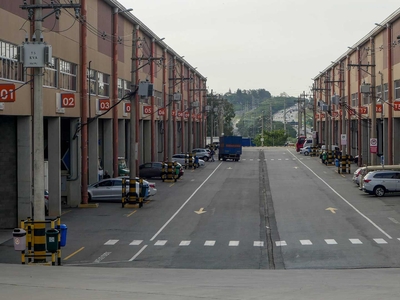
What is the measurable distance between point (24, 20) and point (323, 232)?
1666 centimetres

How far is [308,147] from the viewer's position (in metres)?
109

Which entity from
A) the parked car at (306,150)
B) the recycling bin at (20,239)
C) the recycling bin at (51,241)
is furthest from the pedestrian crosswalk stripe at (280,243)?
the parked car at (306,150)

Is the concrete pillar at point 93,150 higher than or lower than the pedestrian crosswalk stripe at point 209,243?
higher

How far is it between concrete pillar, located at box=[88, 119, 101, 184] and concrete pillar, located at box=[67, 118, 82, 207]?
451 cm

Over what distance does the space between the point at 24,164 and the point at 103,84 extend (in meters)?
19.0

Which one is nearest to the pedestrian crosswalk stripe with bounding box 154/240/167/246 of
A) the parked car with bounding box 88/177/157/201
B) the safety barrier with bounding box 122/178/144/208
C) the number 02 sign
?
the number 02 sign

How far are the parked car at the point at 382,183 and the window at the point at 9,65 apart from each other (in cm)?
2417

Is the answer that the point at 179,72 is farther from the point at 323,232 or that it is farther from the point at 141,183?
the point at 323,232

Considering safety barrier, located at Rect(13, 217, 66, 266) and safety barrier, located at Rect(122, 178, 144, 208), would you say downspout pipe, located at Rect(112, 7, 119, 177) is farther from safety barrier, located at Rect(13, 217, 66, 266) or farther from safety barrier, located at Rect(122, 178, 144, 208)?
safety barrier, located at Rect(13, 217, 66, 266)

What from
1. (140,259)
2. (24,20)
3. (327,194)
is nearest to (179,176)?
(327,194)

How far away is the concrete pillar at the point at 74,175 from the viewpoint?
45062 millimetres

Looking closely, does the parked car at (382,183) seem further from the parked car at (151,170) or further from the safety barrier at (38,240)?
the safety barrier at (38,240)

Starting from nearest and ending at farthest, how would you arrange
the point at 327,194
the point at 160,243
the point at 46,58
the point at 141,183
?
the point at 46,58 < the point at 160,243 < the point at 141,183 < the point at 327,194

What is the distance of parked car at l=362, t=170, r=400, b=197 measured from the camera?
161 ft
